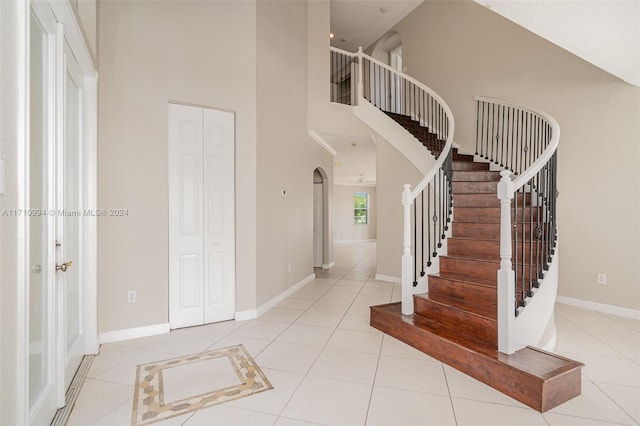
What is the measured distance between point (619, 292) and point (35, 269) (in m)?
5.65

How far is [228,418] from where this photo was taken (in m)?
1.98

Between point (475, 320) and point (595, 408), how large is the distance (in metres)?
0.85

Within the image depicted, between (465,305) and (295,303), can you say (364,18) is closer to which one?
(295,303)

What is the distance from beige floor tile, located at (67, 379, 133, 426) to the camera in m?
1.99

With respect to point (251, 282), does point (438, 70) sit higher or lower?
higher

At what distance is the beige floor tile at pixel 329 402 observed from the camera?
198 cm

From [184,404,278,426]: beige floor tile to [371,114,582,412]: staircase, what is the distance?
152 centimetres

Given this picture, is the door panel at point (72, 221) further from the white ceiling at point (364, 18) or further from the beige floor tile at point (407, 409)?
the white ceiling at point (364, 18)

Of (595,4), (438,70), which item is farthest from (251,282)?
(438,70)

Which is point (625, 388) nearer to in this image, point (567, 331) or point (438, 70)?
point (567, 331)

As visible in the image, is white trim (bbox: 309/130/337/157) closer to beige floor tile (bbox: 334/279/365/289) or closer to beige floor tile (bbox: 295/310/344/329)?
beige floor tile (bbox: 334/279/365/289)

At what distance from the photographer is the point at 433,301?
313 cm

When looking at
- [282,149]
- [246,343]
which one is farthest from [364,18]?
[246,343]

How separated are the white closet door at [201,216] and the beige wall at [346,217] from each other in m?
9.45
